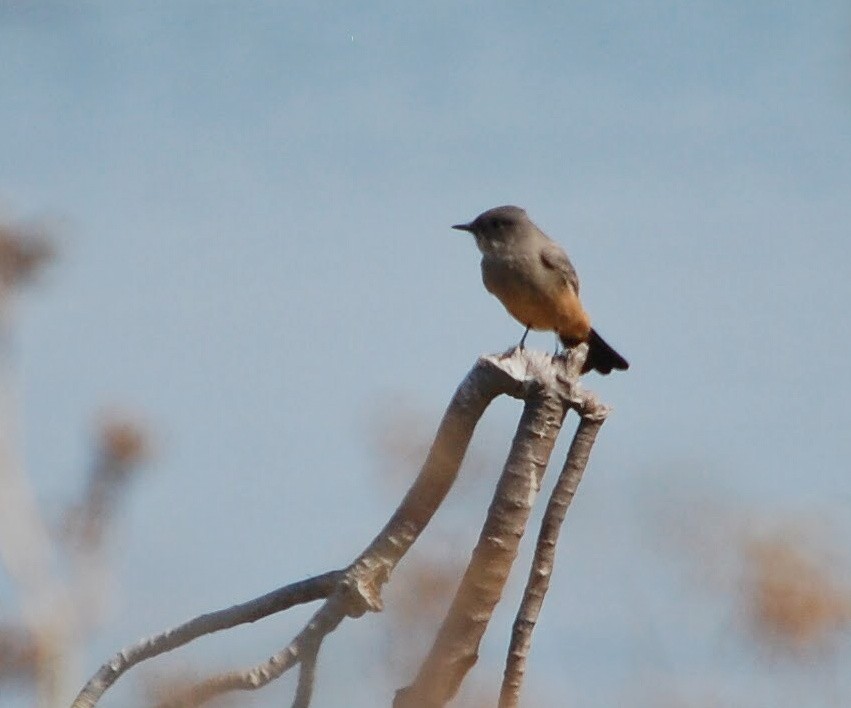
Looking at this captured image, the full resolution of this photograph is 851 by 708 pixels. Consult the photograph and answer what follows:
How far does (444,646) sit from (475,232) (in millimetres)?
4989

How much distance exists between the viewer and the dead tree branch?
9.57 ft

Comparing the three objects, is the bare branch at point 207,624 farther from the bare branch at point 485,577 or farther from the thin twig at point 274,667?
the bare branch at point 485,577

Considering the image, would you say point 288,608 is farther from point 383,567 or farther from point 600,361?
point 600,361

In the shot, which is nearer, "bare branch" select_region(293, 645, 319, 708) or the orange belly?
"bare branch" select_region(293, 645, 319, 708)

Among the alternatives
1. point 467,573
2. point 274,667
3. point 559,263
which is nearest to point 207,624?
point 274,667

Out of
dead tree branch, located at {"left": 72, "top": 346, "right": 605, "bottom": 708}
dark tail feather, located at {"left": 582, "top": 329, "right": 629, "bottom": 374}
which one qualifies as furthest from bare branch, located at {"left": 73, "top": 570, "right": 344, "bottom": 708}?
dark tail feather, located at {"left": 582, "top": 329, "right": 629, "bottom": 374}

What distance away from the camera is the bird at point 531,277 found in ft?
23.9

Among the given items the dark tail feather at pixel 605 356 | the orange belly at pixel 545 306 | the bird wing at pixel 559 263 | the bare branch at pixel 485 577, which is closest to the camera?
the bare branch at pixel 485 577

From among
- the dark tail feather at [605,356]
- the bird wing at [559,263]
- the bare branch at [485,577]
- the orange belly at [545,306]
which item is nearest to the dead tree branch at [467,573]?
the bare branch at [485,577]

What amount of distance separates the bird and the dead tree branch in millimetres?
4037

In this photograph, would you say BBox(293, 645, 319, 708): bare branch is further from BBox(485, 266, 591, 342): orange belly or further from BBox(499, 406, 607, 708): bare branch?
BBox(485, 266, 591, 342): orange belly

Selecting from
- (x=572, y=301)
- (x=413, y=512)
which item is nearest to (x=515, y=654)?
(x=413, y=512)

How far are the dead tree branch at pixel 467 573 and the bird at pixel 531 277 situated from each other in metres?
4.04

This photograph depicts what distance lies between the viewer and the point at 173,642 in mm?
3016
